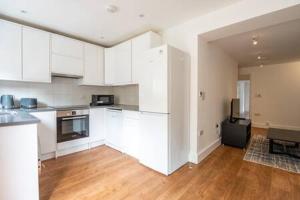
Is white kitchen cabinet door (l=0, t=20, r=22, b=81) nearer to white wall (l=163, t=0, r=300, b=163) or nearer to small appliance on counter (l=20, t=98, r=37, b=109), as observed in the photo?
small appliance on counter (l=20, t=98, r=37, b=109)

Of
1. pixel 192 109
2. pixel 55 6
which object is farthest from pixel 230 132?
pixel 55 6

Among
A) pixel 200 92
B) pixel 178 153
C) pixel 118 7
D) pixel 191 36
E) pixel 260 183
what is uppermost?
pixel 118 7

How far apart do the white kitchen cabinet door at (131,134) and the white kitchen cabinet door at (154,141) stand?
208 millimetres

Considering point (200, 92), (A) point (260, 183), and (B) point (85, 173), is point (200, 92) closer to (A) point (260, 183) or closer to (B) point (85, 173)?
(A) point (260, 183)

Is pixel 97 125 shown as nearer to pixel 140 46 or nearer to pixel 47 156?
pixel 47 156

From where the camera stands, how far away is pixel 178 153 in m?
2.48

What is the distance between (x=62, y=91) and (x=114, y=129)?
1.48 m

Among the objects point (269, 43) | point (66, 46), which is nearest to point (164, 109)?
point (66, 46)

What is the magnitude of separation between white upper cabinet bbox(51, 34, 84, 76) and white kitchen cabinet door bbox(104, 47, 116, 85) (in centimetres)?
59

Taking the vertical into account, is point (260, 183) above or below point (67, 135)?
below

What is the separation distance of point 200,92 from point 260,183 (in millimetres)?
1570

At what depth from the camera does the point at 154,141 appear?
242 centimetres

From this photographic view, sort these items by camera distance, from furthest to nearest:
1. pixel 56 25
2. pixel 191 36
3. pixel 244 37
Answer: pixel 244 37, pixel 56 25, pixel 191 36

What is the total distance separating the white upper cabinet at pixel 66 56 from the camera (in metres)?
3.00
